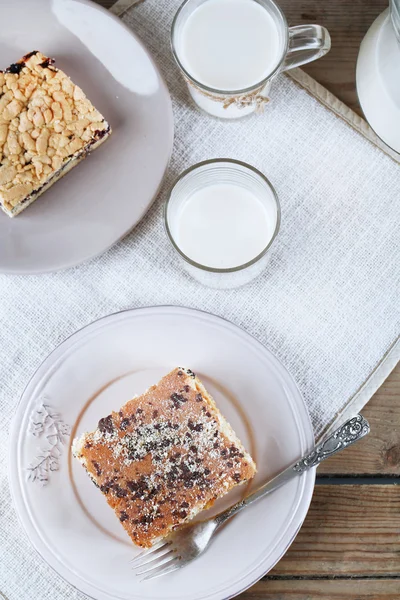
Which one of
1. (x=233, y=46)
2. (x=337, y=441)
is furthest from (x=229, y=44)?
(x=337, y=441)

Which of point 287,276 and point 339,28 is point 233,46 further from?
point 287,276

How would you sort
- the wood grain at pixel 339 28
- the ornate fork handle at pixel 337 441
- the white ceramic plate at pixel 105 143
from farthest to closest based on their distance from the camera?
the wood grain at pixel 339 28 < the white ceramic plate at pixel 105 143 < the ornate fork handle at pixel 337 441

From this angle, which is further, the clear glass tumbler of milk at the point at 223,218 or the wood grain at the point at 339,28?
the wood grain at the point at 339,28

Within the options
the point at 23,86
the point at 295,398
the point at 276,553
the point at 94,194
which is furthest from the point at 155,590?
the point at 23,86

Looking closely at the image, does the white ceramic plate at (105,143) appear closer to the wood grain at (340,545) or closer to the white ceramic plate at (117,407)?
the white ceramic plate at (117,407)

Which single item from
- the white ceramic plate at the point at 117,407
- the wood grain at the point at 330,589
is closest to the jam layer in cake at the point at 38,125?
the white ceramic plate at the point at 117,407

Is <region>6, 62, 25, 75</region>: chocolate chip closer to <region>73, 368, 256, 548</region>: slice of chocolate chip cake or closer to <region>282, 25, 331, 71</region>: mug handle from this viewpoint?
<region>282, 25, 331, 71</region>: mug handle
